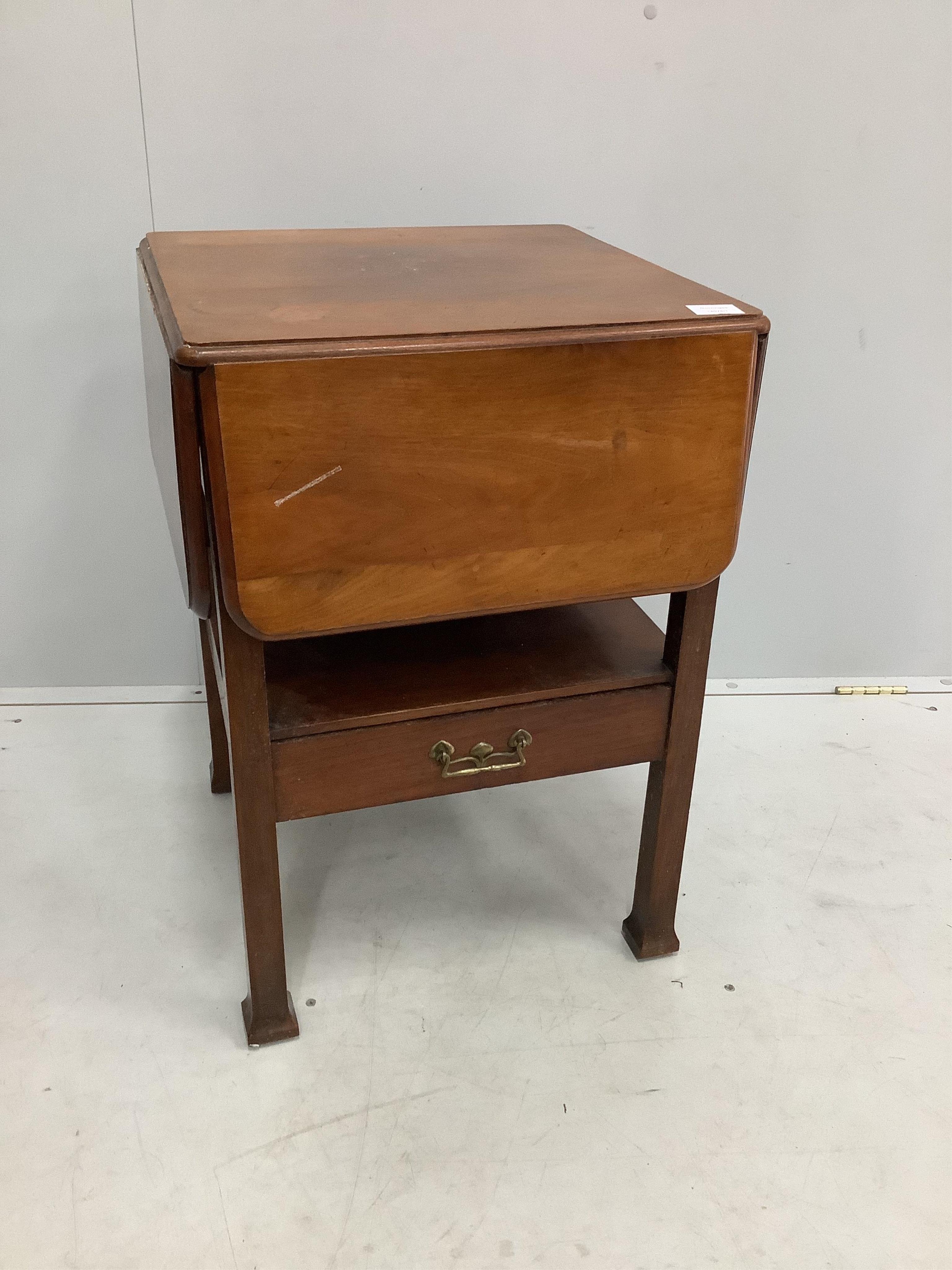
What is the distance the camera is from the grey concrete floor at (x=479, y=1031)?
1.16m

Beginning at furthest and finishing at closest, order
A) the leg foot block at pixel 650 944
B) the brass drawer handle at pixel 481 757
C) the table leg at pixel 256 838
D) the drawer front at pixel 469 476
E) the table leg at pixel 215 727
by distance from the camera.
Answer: the table leg at pixel 215 727, the leg foot block at pixel 650 944, the brass drawer handle at pixel 481 757, the table leg at pixel 256 838, the drawer front at pixel 469 476

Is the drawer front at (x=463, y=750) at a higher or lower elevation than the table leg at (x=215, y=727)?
higher

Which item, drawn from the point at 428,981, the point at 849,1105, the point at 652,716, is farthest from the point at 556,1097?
the point at 652,716

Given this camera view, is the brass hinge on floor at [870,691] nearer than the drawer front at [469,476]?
No

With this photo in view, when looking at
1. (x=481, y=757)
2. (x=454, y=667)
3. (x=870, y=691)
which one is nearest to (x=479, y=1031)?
A: (x=481, y=757)

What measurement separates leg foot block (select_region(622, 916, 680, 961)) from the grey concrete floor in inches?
0.8

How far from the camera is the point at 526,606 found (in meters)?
1.17

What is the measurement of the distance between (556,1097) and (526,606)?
609mm

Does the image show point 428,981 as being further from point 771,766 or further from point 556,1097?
point 771,766

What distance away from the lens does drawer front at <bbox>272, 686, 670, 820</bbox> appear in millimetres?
1256

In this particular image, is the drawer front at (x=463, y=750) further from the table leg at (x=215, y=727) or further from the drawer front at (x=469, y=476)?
the table leg at (x=215, y=727)

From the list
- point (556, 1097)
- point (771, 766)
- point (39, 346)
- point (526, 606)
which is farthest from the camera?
point (771, 766)

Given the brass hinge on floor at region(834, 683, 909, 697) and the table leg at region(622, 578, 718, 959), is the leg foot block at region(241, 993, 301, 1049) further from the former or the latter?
the brass hinge on floor at region(834, 683, 909, 697)

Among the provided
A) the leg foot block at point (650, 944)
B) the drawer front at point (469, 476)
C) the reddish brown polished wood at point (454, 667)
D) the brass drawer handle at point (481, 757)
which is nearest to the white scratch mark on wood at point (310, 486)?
the drawer front at point (469, 476)
